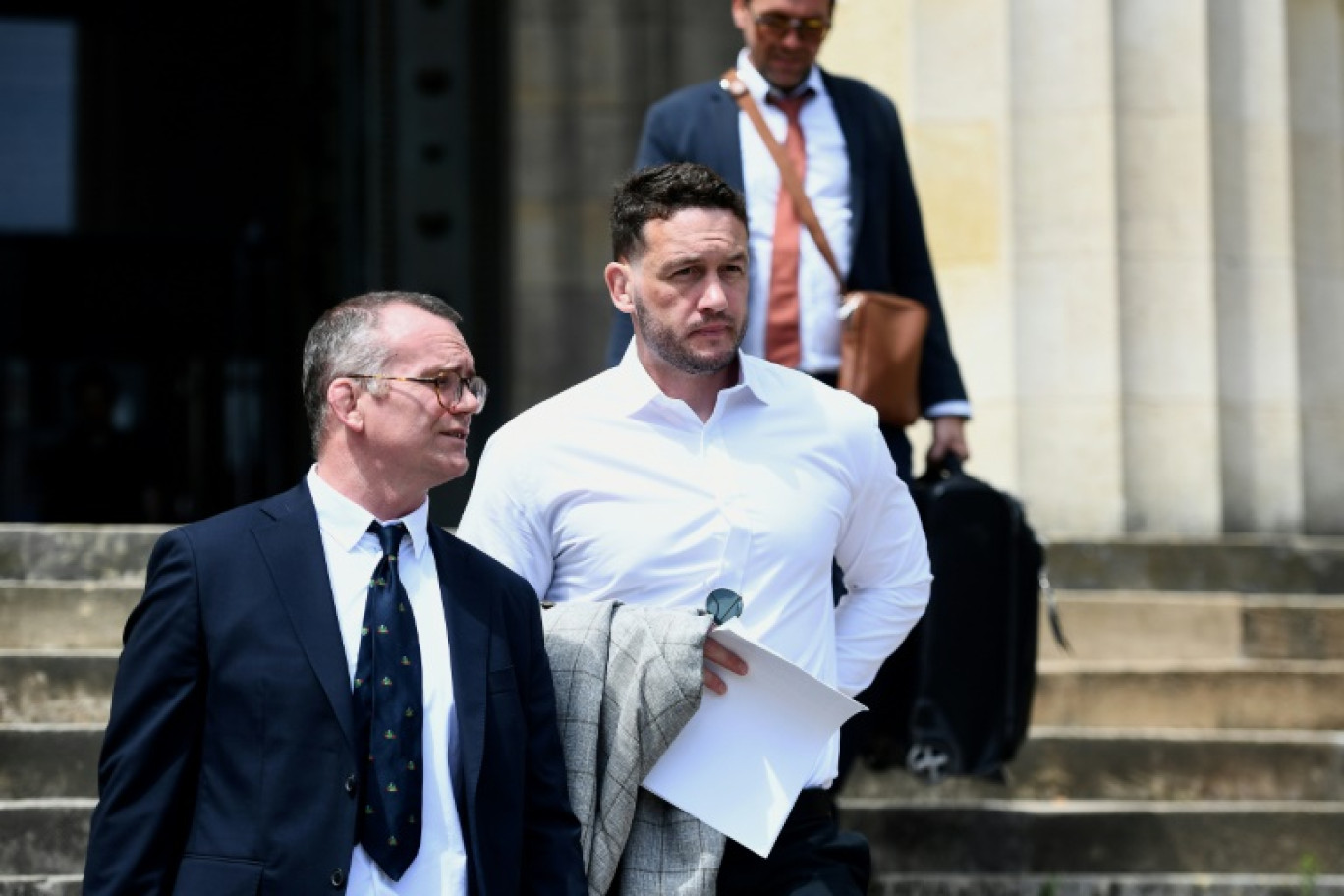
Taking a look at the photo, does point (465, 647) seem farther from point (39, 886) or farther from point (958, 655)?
point (39, 886)

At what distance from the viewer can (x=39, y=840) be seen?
6488 mm

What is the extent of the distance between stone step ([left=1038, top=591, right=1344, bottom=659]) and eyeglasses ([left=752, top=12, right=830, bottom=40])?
2781 millimetres

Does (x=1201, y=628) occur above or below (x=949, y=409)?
Answer: below

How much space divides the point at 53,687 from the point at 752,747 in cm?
327

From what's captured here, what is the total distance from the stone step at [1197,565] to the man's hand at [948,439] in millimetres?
2413

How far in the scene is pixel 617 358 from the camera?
231 inches

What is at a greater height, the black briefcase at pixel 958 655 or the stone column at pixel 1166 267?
the stone column at pixel 1166 267

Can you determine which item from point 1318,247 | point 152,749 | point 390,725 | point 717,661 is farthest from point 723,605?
point 1318,247

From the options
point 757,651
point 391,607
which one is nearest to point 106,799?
point 391,607

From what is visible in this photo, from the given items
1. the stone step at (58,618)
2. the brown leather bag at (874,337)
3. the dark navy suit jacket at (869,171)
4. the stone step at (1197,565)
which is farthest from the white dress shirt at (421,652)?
the stone step at (1197,565)

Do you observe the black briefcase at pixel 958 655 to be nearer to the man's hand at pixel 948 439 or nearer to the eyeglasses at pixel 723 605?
the man's hand at pixel 948 439

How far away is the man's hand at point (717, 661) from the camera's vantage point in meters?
4.38

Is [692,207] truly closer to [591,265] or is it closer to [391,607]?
[391,607]

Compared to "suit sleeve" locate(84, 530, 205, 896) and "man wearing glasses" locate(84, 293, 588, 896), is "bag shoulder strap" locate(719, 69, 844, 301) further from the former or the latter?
"suit sleeve" locate(84, 530, 205, 896)
